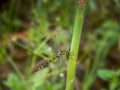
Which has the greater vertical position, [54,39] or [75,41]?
[54,39]

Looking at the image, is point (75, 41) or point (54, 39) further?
point (54, 39)

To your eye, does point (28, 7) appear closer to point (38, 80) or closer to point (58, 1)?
point (58, 1)

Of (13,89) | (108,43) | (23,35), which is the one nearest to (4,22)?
(23,35)

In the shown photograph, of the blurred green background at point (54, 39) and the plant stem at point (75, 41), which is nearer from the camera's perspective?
the plant stem at point (75, 41)

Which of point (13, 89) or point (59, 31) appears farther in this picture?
point (59, 31)

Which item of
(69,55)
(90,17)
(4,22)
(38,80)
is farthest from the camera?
(90,17)

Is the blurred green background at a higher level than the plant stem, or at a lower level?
higher

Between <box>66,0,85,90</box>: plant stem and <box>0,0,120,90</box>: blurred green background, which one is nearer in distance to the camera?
<box>66,0,85,90</box>: plant stem

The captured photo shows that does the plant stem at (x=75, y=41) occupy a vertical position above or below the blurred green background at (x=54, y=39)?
below
